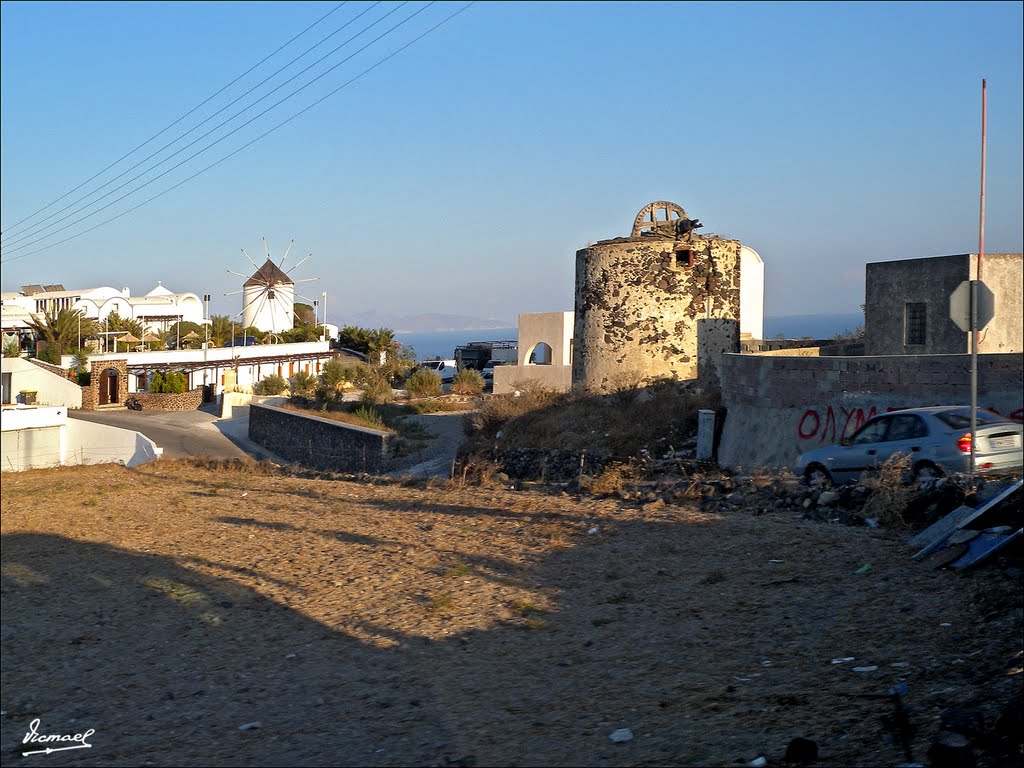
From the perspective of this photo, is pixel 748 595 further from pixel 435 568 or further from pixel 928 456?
pixel 928 456

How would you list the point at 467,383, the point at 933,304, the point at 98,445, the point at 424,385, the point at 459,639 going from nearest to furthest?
1. the point at 98,445
2. the point at 459,639
3. the point at 933,304
4. the point at 424,385
5. the point at 467,383

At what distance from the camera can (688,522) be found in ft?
34.9

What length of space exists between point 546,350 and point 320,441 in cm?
1865

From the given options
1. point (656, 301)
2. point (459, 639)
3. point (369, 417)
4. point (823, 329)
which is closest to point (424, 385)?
point (369, 417)

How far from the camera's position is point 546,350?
43.7m

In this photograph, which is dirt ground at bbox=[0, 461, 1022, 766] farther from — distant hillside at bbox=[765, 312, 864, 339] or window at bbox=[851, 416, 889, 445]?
distant hillside at bbox=[765, 312, 864, 339]

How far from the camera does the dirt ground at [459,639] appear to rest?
4996mm

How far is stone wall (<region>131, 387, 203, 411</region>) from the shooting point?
3429cm

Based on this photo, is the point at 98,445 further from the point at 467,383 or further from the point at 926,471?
the point at 467,383

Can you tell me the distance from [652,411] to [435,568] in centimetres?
1227

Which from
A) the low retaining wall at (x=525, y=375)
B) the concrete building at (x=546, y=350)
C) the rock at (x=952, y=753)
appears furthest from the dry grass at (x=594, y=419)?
the rock at (x=952, y=753)

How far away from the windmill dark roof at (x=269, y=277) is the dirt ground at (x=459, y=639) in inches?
2813

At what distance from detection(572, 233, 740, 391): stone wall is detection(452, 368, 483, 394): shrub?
861 inches

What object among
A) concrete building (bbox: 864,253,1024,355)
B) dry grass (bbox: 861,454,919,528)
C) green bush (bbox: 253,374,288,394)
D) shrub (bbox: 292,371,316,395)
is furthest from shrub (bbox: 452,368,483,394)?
dry grass (bbox: 861,454,919,528)
